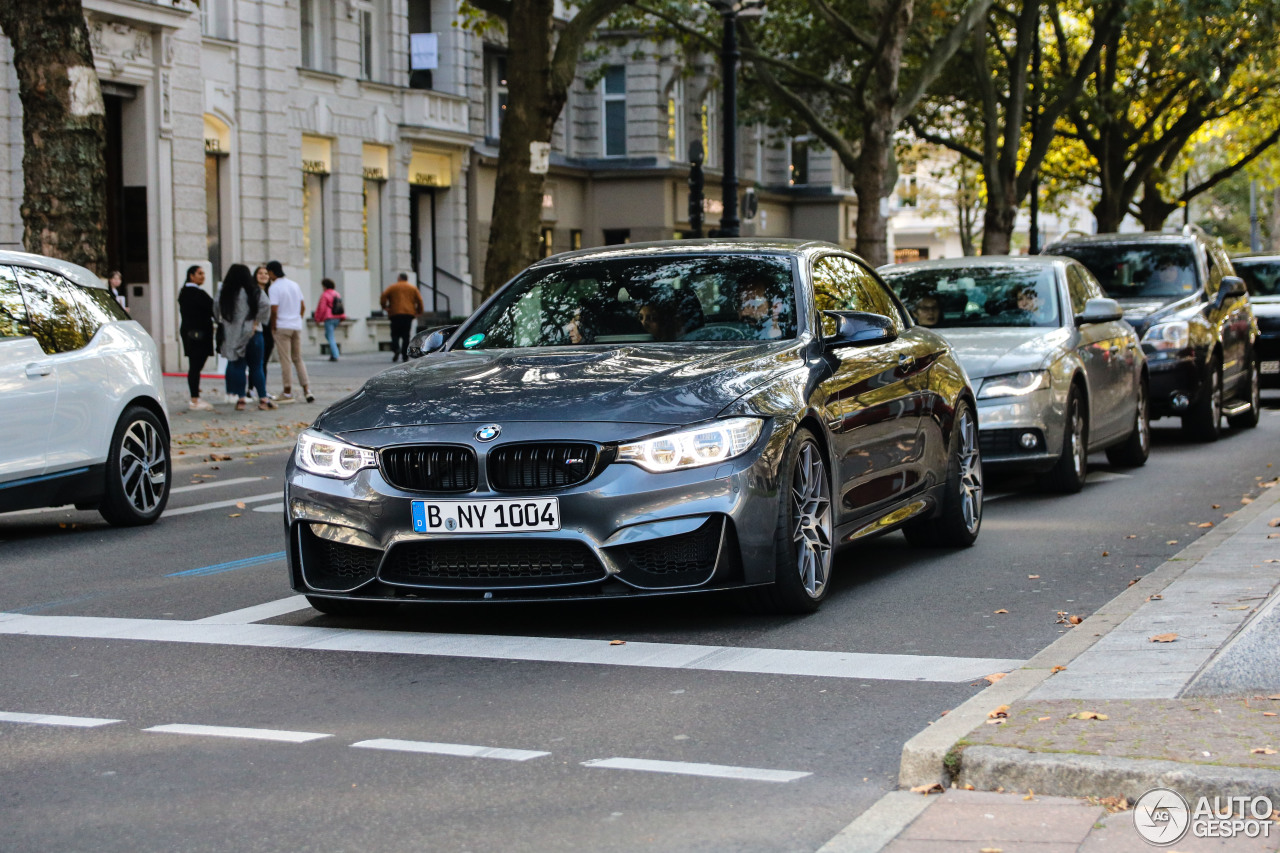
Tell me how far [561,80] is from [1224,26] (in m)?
20.2

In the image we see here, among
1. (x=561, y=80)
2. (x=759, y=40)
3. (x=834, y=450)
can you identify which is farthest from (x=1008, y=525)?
(x=759, y=40)

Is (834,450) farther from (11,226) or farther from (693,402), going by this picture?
(11,226)

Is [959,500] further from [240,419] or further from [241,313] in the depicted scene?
[241,313]

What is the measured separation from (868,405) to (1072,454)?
4.53 metres

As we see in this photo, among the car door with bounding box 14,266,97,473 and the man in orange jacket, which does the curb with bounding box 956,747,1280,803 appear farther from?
the man in orange jacket

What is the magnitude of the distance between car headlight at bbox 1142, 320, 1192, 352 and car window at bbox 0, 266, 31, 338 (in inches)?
392

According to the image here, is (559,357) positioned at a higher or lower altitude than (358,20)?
lower

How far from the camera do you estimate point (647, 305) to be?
27.0 ft

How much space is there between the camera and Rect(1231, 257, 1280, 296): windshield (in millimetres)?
23766

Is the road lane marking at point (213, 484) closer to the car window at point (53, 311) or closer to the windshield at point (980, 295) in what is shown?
the car window at point (53, 311)

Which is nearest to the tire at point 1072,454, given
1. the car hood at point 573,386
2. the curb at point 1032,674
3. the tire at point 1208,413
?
the curb at point 1032,674

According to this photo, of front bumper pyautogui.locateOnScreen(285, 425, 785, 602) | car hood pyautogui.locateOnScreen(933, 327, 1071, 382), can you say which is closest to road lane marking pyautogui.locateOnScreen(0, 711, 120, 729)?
front bumper pyautogui.locateOnScreen(285, 425, 785, 602)

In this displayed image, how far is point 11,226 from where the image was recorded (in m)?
25.6

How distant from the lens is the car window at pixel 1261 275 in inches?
936
